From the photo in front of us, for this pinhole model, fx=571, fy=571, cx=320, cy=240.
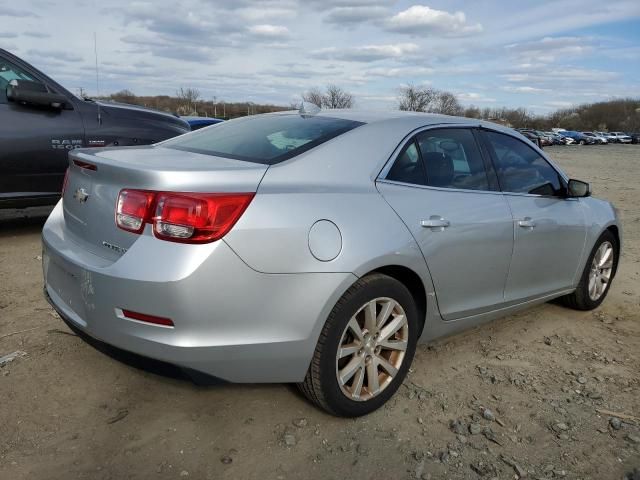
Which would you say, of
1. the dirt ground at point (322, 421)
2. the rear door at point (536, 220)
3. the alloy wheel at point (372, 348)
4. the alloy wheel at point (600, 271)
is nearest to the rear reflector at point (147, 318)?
the dirt ground at point (322, 421)

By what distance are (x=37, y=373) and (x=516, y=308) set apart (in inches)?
114

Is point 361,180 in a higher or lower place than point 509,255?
higher

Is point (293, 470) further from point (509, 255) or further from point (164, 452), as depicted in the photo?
point (509, 255)

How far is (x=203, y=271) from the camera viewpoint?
7.25ft

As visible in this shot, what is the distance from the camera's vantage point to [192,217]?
2236mm

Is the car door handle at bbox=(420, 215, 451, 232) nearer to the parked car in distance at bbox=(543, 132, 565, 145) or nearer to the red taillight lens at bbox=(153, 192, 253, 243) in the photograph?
the red taillight lens at bbox=(153, 192, 253, 243)

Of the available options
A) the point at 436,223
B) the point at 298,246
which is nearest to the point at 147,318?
the point at 298,246

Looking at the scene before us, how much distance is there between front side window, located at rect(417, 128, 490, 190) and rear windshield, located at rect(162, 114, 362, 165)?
453 mm

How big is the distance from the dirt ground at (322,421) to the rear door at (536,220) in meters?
0.48

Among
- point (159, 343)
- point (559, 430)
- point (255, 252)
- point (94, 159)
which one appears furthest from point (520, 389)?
point (94, 159)

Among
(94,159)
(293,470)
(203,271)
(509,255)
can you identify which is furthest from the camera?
(509,255)

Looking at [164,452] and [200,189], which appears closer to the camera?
[200,189]

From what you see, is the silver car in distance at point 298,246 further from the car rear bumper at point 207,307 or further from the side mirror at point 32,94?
the side mirror at point 32,94

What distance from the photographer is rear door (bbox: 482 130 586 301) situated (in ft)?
11.7
